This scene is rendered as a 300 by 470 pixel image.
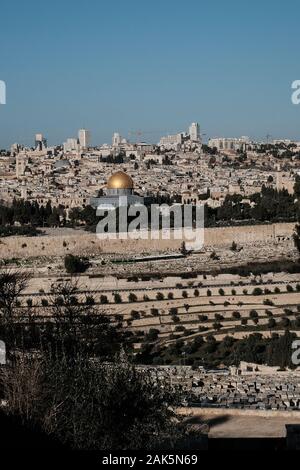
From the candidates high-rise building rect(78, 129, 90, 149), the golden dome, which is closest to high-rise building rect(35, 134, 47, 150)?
high-rise building rect(78, 129, 90, 149)

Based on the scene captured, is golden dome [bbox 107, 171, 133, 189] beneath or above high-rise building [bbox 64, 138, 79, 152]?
beneath

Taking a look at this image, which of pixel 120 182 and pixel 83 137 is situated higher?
pixel 83 137

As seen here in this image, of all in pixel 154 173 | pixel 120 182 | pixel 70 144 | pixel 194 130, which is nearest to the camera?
pixel 120 182

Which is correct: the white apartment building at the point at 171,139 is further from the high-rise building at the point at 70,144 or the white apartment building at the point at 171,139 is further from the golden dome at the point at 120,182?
the golden dome at the point at 120,182

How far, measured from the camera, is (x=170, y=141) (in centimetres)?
12006

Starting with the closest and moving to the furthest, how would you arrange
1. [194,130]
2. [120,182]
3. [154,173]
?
[120,182]
[154,173]
[194,130]

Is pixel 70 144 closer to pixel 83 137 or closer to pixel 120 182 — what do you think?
pixel 83 137

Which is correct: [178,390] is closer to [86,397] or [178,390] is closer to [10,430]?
[86,397]

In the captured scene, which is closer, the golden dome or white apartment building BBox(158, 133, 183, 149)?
the golden dome

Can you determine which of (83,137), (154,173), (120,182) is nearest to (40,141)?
(83,137)

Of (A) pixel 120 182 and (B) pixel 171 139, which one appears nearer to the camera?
(A) pixel 120 182

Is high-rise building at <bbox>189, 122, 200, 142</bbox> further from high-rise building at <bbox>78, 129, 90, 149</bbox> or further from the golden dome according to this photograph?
the golden dome

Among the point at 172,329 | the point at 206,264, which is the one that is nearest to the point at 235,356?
the point at 172,329

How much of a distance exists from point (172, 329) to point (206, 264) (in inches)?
379
